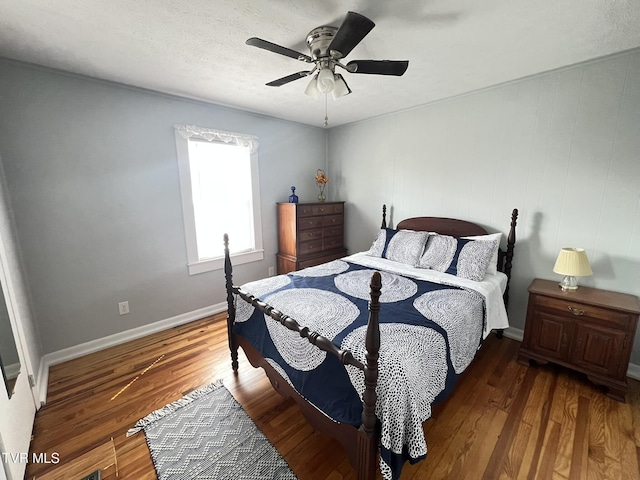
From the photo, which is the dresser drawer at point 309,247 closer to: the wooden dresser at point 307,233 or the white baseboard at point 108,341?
the wooden dresser at point 307,233

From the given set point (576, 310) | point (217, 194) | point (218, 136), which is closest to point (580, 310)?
point (576, 310)

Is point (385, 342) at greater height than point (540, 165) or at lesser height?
lesser

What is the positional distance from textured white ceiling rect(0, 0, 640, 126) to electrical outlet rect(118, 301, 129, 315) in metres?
2.03

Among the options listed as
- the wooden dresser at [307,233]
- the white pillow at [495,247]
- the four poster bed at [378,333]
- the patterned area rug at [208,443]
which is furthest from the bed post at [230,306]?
the white pillow at [495,247]

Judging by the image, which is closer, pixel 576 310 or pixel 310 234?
pixel 576 310

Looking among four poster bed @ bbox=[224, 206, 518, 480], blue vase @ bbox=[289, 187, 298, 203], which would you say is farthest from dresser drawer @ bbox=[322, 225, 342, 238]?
four poster bed @ bbox=[224, 206, 518, 480]

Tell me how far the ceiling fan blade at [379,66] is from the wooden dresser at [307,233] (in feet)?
6.35

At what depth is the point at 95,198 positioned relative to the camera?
2.33m

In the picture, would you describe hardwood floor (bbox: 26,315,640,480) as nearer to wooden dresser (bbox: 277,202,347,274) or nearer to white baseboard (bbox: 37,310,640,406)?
white baseboard (bbox: 37,310,640,406)

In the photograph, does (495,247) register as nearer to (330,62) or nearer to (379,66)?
(379,66)

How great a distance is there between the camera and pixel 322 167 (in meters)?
4.11

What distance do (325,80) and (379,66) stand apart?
326 mm

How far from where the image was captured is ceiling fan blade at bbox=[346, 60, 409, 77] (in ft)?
4.94

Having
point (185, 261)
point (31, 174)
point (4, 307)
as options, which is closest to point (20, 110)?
point (31, 174)
